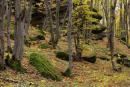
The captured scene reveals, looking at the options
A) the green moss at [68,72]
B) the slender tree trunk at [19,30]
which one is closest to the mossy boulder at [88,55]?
the green moss at [68,72]

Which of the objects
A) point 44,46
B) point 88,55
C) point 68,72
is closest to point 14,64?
point 68,72

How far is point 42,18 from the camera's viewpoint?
115 feet

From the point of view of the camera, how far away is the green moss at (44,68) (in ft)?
54.7

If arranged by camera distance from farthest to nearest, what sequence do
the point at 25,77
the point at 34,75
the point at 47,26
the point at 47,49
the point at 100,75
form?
the point at 47,26, the point at 47,49, the point at 100,75, the point at 34,75, the point at 25,77

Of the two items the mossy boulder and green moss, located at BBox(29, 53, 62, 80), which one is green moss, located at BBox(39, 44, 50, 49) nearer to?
the mossy boulder

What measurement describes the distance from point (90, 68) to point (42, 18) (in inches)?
561

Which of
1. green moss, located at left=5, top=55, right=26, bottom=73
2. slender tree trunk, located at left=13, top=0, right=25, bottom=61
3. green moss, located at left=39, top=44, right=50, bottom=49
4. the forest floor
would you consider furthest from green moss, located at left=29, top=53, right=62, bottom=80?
green moss, located at left=39, top=44, right=50, bottom=49

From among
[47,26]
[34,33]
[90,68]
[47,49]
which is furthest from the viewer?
[47,26]

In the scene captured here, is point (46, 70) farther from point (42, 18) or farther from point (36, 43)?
point (42, 18)

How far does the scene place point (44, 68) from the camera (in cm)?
1703

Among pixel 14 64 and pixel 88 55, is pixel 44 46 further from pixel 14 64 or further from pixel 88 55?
pixel 14 64

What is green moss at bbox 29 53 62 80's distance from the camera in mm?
16672

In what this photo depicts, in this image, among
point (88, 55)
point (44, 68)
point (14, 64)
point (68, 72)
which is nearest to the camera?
point (14, 64)

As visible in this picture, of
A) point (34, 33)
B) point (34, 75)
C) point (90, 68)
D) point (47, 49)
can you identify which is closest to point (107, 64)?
point (90, 68)
